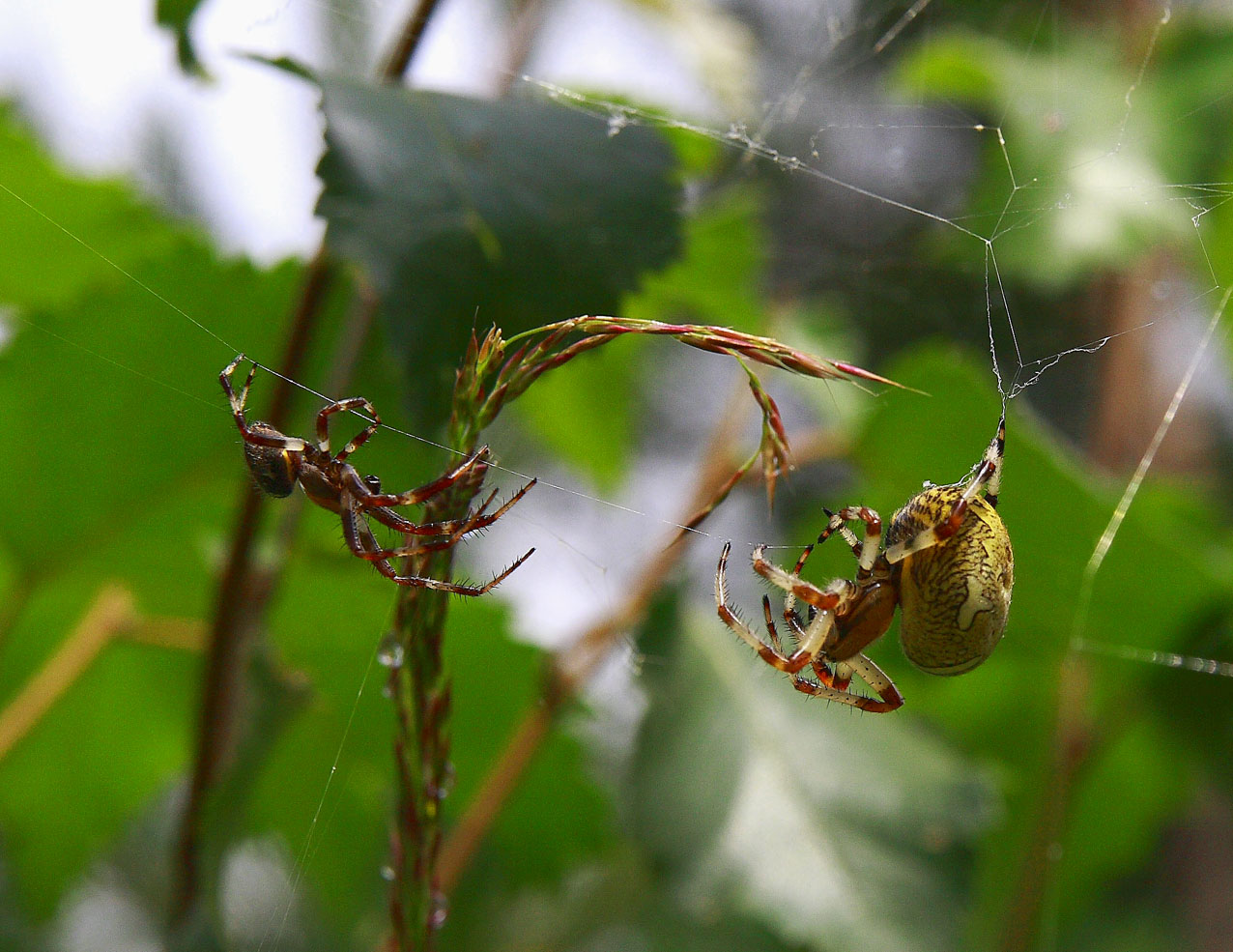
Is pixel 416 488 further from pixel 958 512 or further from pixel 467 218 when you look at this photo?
pixel 958 512

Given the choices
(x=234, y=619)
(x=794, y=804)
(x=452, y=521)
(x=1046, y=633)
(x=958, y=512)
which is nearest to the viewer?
(x=452, y=521)

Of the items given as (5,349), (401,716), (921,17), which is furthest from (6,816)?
(921,17)

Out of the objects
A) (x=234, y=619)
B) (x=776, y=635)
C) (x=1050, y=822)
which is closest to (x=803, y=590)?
(x=776, y=635)

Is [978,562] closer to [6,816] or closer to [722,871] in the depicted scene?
[722,871]

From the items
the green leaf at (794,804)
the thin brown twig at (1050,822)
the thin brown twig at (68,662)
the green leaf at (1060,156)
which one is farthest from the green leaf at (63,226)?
the thin brown twig at (1050,822)

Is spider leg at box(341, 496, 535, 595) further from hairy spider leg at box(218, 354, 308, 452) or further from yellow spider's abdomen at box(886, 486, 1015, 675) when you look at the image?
yellow spider's abdomen at box(886, 486, 1015, 675)

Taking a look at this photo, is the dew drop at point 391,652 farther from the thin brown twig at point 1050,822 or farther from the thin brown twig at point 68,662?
the thin brown twig at point 1050,822
